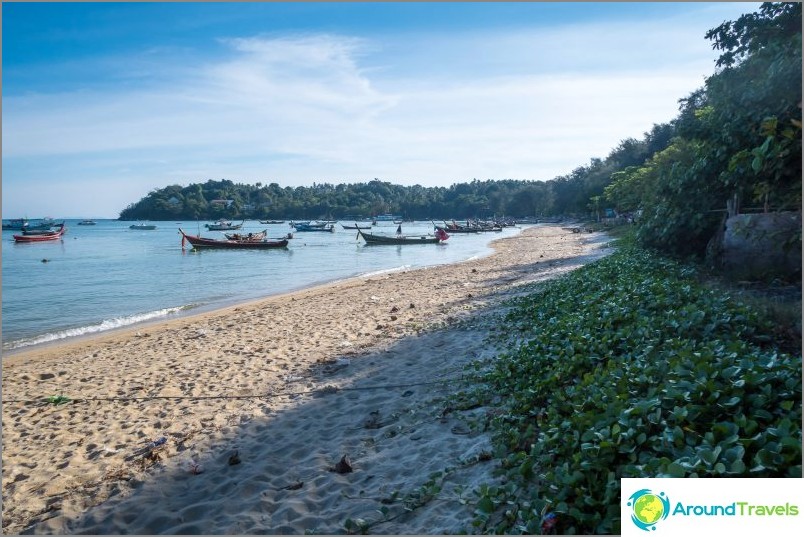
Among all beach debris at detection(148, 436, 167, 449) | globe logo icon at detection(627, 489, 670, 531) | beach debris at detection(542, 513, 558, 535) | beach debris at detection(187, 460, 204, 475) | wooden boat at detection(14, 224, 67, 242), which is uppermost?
wooden boat at detection(14, 224, 67, 242)

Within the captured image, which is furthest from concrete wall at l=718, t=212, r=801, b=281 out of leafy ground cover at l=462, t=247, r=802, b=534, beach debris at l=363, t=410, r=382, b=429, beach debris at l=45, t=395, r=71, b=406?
beach debris at l=45, t=395, r=71, b=406

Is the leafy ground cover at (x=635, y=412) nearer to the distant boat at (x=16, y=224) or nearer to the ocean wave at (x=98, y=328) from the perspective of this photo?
the ocean wave at (x=98, y=328)

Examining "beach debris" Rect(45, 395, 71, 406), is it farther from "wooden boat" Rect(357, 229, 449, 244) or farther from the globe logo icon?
"wooden boat" Rect(357, 229, 449, 244)

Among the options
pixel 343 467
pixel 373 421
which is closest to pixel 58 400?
pixel 373 421

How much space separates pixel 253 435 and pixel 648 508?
4200mm

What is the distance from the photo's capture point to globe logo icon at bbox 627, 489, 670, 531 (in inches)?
91.6

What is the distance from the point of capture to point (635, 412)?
309 centimetres

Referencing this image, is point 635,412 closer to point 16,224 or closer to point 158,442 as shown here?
point 158,442

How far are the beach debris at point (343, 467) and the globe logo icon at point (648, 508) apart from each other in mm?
2512

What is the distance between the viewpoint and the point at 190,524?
3.86m

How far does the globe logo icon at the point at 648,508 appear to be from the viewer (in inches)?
91.6

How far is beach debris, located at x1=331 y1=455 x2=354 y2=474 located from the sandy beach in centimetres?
1

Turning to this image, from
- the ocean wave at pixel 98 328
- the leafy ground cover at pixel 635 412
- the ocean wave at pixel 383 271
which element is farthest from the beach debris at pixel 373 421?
the ocean wave at pixel 383 271

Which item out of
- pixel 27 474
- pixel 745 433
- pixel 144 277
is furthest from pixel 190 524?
pixel 144 277
